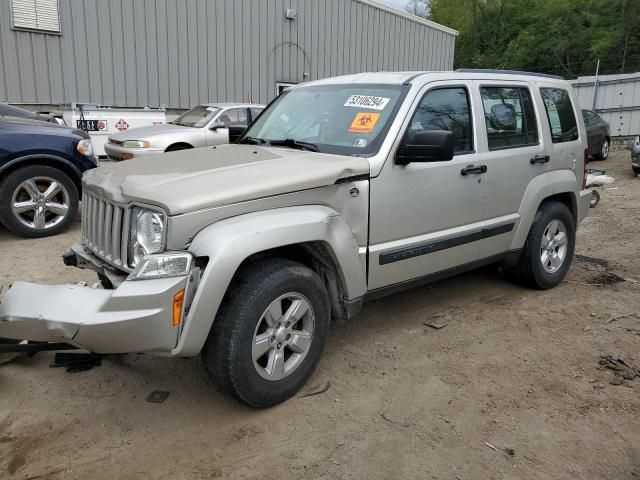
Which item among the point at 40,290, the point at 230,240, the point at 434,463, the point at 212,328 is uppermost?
the point at 230,240

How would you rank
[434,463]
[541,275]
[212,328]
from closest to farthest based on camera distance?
[434,463]
[212,328]
[541,275]

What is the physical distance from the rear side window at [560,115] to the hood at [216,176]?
7.81ft

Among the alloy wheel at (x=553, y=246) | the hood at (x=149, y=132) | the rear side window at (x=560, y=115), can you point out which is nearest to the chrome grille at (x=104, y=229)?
the alloy wheel at (x=553, y=246)

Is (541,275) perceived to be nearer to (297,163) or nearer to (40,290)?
(297,163)

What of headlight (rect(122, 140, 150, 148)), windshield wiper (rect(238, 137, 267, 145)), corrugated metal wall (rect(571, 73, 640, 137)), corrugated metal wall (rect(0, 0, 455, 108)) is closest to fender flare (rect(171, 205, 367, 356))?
windshield wiper (rect(238, 137, 267, 145))

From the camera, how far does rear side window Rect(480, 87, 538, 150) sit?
4238 millimetres

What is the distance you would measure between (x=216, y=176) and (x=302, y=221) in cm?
53

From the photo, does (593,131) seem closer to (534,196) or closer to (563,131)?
(563,131)

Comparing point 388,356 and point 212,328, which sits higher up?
point 212,328

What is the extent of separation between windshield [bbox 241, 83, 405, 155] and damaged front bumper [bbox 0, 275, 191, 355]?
61.2 inches

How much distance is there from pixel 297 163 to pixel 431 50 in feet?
62.5

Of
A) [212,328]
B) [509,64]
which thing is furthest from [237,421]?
[509,64]

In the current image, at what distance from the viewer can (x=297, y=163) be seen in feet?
10.6

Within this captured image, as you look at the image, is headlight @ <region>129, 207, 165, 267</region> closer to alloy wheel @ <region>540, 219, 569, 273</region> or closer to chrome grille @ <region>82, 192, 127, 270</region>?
chrome grille @ <region>82, 192, 127, 270</region>
